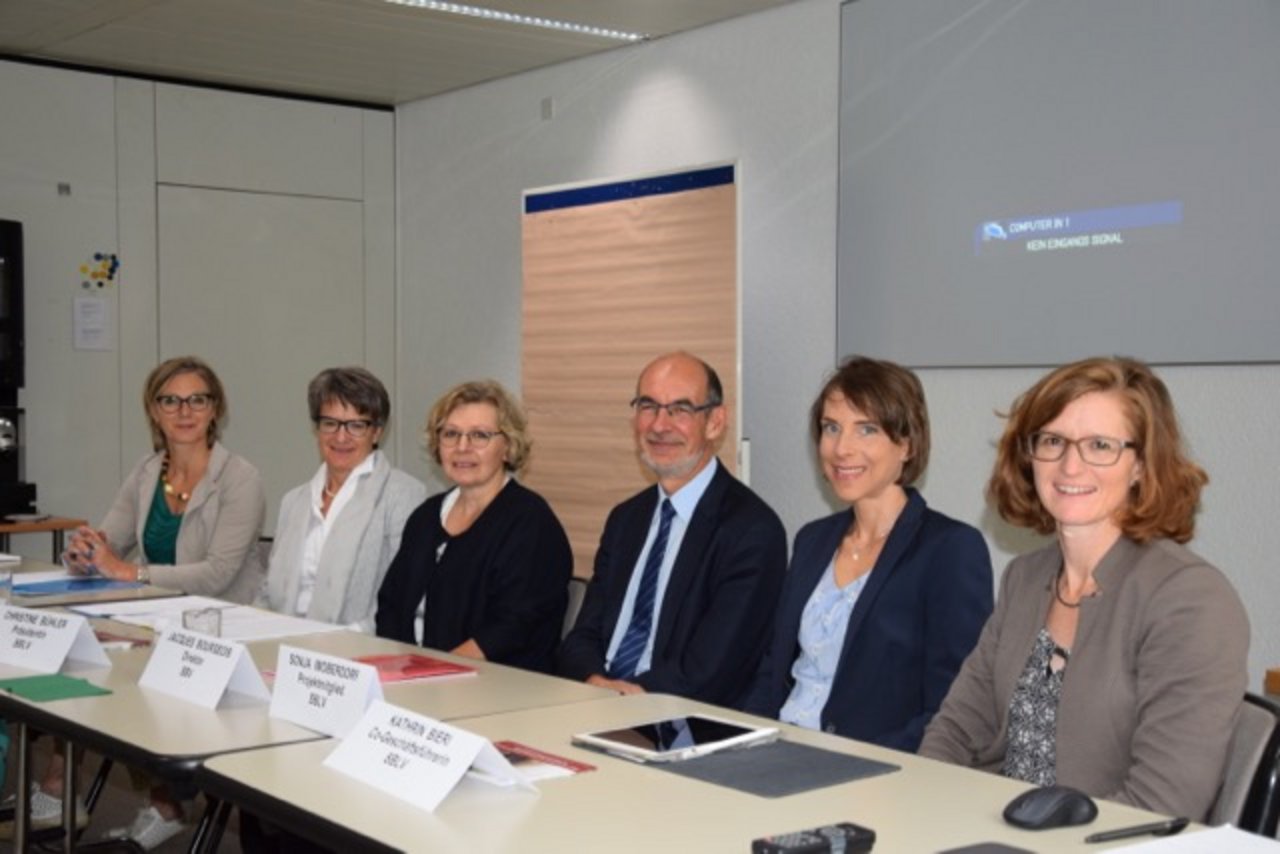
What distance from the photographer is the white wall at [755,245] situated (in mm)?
4555

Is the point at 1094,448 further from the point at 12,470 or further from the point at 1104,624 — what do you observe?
the point at 12,470

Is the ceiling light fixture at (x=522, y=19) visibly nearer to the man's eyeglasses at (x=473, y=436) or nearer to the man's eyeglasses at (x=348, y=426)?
the man's eyeglasses at (x=348, y=426)

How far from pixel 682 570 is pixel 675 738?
113 centimetres

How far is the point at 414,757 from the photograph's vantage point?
2.05 m

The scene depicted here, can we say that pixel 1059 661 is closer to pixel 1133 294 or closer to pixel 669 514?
pixel 669 514

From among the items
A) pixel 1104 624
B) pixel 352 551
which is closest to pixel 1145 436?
pixel 1104 624

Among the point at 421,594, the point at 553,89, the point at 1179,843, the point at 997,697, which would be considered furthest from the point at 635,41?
the point at 1179,843

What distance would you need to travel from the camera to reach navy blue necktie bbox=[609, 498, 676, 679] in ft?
11.5

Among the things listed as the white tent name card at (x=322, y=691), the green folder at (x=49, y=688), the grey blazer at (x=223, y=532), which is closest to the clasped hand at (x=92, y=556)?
the grey blazer at (x=223, y=532)

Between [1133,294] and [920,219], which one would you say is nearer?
[1133,294]

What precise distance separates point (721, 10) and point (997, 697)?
3.98 meters

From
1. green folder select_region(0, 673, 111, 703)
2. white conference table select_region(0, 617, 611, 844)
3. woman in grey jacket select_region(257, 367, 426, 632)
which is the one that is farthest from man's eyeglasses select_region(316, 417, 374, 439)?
green folder select_region(0, 673, 111, 703)

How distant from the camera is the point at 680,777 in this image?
213 centimetres

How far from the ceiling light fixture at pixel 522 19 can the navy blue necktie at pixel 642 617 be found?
118 inches
